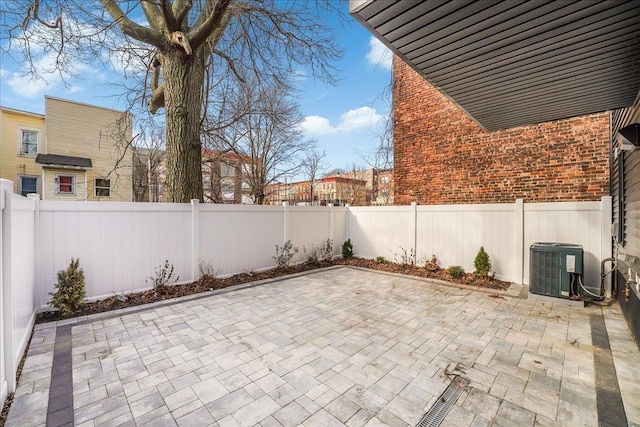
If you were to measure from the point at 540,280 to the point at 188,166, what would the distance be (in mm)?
6605

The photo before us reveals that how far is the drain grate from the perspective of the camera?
6.19 ft

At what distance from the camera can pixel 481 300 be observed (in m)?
4.59

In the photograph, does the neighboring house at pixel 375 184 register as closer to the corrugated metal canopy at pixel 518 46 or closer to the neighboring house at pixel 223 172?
the neighboring house at pixel 223 172

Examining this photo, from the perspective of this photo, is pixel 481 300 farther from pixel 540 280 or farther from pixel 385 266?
pixel 385 266

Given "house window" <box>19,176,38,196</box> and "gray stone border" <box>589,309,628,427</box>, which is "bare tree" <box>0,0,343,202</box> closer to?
"gray stone border" <box>589,309,628,427</box>

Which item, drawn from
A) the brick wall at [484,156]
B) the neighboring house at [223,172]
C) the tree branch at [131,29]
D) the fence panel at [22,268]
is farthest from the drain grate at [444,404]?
the neighboring house at [223,172]

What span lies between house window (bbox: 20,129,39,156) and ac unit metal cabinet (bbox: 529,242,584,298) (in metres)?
19.1

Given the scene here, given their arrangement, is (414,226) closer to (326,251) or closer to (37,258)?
(326,251)

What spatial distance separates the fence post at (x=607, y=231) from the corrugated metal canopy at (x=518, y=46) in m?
1.65

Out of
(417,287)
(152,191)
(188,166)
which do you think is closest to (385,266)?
(417,287)

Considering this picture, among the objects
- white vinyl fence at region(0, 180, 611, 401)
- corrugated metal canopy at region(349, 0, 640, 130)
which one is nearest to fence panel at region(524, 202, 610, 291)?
white vinyl fence at region(0, 180, 611, 401)

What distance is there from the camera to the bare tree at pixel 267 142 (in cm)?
1122

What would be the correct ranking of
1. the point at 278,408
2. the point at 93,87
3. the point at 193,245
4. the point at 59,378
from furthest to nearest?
the point at 93,87
the point at 193,245
the point at 59,378
the point at 278,408

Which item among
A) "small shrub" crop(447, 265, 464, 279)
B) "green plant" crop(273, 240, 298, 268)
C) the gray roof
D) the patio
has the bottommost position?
the patio
